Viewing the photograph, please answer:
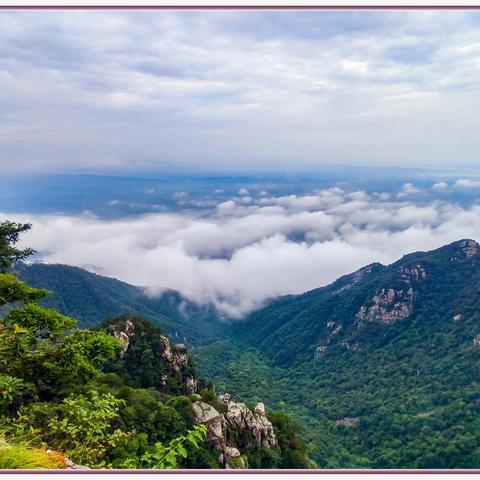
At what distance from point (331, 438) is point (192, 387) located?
27810mm

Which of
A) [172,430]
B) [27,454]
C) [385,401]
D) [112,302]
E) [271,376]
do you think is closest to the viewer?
[27,454]

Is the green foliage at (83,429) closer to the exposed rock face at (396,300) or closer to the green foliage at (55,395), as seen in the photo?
the green foliage at (55,395)

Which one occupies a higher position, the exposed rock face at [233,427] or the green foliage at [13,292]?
the green foliage at [13,292]

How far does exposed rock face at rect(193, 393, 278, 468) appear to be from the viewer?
21516 mm

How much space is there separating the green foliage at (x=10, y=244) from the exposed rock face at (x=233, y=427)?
35.7 ft

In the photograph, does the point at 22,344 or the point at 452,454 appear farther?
the point at 452,454

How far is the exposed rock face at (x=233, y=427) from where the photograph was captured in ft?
70.6

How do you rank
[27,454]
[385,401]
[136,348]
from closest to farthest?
[27,454]
[136,348]
[385,401]

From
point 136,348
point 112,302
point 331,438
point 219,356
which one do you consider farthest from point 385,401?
point 112,302

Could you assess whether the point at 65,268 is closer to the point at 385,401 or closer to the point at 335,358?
the point at 335,358

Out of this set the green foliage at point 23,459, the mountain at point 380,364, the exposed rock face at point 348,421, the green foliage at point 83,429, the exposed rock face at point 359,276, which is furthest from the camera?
the exposed rock face at point 359,276

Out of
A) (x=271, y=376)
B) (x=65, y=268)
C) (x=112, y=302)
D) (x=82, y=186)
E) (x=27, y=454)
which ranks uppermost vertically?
(x=82, y=186)

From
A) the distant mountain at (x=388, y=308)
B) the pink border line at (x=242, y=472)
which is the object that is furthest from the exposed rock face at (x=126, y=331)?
the distant mountain at (x=388, y=308)

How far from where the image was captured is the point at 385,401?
65875 millimetres
